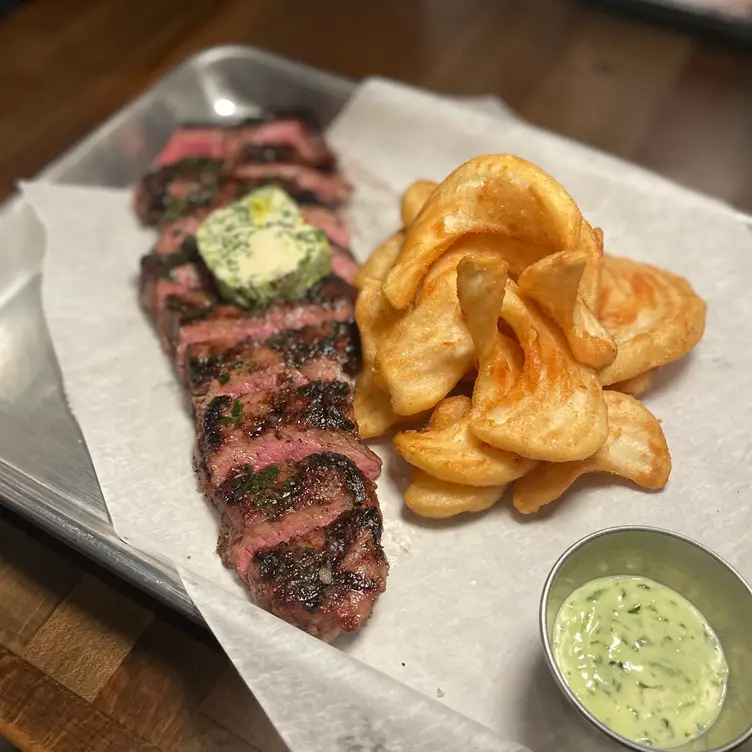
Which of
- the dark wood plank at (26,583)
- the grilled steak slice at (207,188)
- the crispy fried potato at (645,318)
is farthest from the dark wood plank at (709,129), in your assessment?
the dark wood plank at (26,583)

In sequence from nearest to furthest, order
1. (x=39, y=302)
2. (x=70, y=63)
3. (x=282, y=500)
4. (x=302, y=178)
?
(x=282, y=500), (x=39, y=302), (x=302, y=178), (x=70, y=63)

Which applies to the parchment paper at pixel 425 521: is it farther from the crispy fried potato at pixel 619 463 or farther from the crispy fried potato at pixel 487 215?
the crispy fried potato at pixel 487 215

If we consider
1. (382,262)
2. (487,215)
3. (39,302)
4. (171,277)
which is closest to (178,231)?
(171,277)

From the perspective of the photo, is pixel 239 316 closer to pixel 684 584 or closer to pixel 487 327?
pixel 487 327

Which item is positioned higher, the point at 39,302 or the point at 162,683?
the point at 39,302

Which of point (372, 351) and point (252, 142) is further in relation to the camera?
point (252, 142)
